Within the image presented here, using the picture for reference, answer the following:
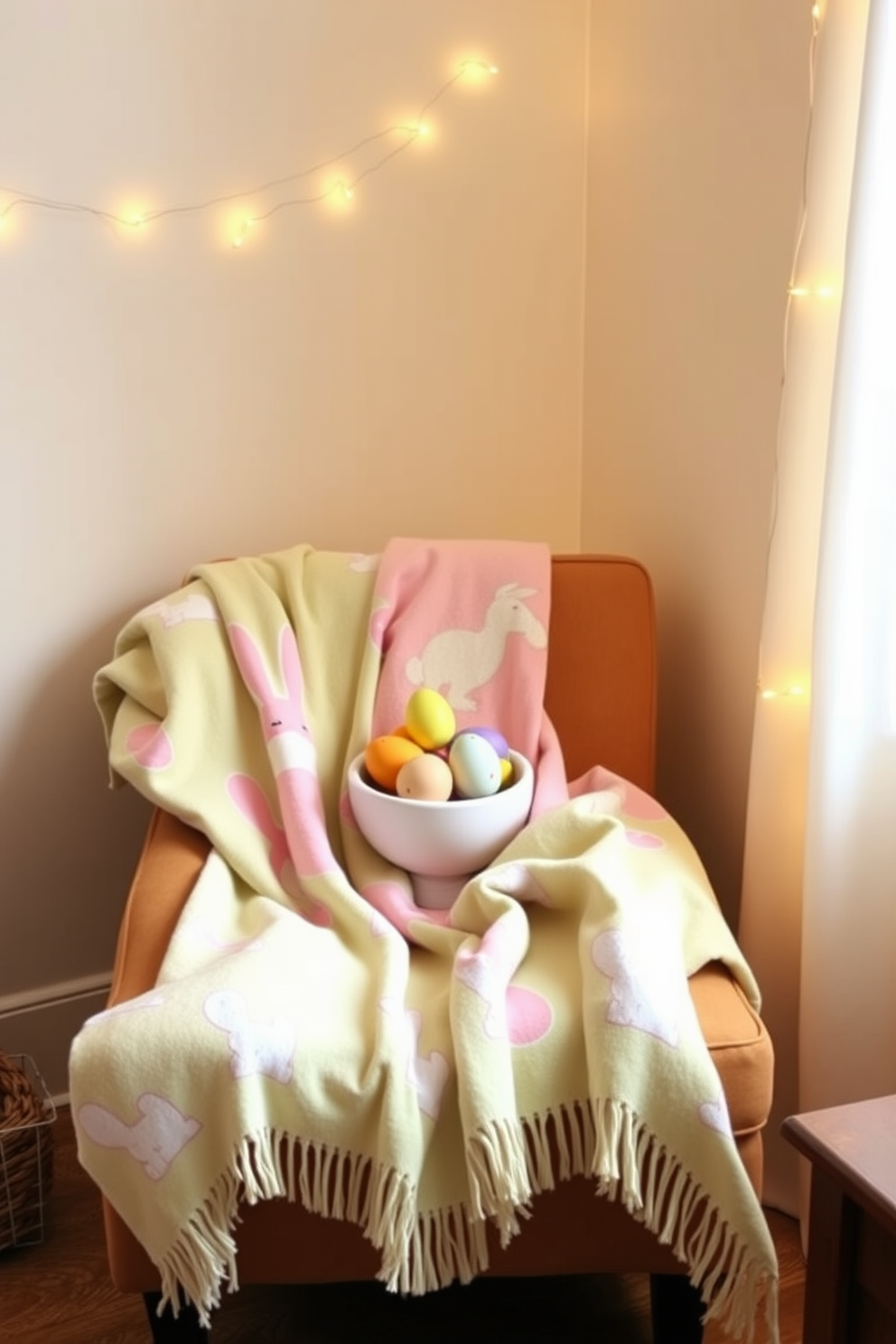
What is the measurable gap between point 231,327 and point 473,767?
2.72ft

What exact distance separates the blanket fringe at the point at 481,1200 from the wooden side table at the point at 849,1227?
0.76ft

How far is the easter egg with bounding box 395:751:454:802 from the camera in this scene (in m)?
1.50

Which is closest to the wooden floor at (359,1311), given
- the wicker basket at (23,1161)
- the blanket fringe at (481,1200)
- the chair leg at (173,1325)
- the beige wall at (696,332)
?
the wicker basket at (23,1161)

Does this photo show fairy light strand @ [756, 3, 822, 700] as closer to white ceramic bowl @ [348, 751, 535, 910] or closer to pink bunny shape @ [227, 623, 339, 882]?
white ceramic bowl @ [348, 751, 535, 910]

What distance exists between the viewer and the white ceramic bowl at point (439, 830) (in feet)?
4.91

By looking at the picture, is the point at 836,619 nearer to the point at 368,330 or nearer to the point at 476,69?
the point at 368,330

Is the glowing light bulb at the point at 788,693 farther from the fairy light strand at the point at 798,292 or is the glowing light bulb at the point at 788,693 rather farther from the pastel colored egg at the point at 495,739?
the pastel colored egg at the point at 495,739

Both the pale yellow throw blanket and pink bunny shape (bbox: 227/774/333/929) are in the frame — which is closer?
the pale yellow throw blanket

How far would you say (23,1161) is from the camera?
1.68 metres

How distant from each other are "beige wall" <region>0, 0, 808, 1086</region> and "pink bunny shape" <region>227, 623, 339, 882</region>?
36 centimetres

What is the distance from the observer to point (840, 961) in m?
1.52

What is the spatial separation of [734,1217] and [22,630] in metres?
1.28

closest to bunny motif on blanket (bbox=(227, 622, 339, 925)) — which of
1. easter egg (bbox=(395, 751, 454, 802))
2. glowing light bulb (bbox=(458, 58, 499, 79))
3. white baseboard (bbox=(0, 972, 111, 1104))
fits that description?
easter egg (bbox=(395, 751, 454, 802))

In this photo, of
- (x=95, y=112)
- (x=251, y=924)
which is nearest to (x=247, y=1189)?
(x=251, y=924)
